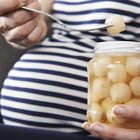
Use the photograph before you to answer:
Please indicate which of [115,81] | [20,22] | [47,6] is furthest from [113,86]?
[47,6]

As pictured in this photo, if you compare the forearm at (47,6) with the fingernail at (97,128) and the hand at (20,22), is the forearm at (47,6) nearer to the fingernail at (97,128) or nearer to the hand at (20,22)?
the hand at (20,22)

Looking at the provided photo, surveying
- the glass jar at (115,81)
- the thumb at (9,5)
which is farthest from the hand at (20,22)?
the glass jar at (115,81)

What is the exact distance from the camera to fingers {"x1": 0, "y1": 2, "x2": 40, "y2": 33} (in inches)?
20.6

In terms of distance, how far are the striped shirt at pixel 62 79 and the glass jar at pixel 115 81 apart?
21 centimetres

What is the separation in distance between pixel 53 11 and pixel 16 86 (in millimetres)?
180

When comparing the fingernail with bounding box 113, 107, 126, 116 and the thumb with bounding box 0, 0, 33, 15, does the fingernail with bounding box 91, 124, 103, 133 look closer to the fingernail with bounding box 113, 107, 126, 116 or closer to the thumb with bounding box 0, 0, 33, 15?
the fingernail with bounding box 113, 107, 126, 116

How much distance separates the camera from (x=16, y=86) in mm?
776

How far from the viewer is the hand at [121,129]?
1.60 feet

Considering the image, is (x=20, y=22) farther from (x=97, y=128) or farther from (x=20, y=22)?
(x=97, y=128)

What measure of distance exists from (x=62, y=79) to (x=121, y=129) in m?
0.26

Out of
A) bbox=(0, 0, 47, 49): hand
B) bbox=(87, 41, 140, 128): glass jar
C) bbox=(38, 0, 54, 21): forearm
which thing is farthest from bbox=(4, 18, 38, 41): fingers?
bbox=(38, 0, 54, 21): forearm

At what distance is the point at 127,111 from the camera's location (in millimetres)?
487

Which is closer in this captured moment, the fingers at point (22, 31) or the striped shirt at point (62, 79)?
the fingers at point (22, 31)

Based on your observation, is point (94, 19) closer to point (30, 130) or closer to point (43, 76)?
point (43, 76)
